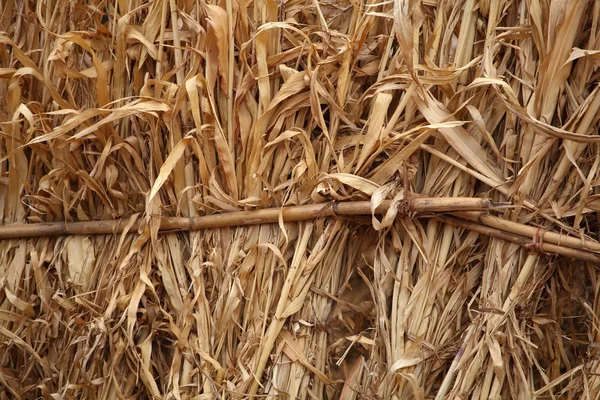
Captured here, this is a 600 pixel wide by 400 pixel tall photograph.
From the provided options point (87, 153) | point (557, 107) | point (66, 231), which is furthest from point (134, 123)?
point (557, 107)

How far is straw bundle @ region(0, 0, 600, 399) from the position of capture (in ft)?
3.26

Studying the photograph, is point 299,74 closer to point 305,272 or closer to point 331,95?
point 331,95

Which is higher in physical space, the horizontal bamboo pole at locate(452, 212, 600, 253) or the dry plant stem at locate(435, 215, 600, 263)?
the horizontal bamboo pole at locate(452, 212, 600, 253)

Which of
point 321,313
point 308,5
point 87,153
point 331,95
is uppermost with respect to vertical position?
point 308,5

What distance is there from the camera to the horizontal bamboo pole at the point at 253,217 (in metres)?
0.99

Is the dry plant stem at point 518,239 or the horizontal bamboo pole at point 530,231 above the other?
the horizontal bamboo pole at point 530,231

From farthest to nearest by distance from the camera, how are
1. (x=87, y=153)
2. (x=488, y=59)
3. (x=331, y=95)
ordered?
(x=87, y=153), (x=331, y=95), (x=488, y=59)

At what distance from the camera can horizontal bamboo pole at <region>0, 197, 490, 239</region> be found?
995mm

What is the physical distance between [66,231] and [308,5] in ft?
1.71

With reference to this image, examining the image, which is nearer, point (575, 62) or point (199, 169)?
point (575, 62)

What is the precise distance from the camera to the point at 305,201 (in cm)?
111

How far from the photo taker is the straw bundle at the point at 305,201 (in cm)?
99

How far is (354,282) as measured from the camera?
1.14 metres

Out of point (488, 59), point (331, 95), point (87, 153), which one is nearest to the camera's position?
point (488, 59)
